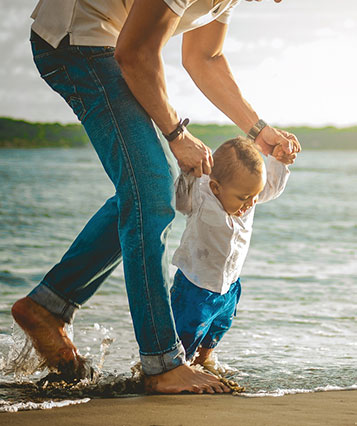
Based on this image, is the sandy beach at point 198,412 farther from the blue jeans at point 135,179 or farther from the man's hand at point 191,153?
the man's hand at point 191,153

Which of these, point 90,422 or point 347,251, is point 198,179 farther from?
point 347,251

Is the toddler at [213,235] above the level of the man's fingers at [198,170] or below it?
below

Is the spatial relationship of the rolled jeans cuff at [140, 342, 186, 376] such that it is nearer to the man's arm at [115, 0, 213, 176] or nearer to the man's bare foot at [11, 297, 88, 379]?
the man's bare foot at [11, 297, 88, 379]

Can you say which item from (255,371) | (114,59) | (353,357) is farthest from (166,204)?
(353,357)

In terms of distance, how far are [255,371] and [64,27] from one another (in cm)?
162

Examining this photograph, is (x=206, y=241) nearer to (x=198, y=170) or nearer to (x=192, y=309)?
(x=192, y=309)

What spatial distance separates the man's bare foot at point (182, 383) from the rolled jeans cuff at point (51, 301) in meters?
0.49

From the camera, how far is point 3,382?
9.07 feet

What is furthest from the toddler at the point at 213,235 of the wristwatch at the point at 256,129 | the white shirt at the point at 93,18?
the white shirt at the point at 93,18

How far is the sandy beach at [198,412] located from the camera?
206 cm

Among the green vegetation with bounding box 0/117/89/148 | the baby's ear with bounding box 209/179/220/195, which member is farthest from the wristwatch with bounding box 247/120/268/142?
the green vegetation with bounding box 0/117/89/148

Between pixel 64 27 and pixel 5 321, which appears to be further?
pixel 5 321

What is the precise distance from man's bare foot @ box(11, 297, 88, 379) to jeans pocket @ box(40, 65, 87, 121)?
791mm

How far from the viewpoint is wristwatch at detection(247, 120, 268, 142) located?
2977 millimetres
